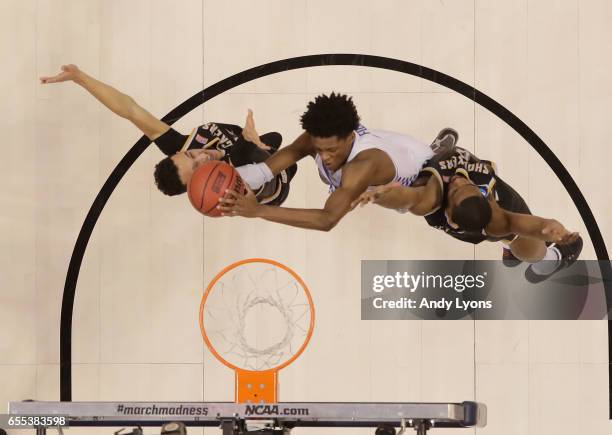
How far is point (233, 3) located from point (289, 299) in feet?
6.18

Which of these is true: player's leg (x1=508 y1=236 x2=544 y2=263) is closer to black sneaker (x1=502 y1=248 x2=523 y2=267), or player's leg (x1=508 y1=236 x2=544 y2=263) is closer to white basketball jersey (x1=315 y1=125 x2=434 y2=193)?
black sneaker (x1=502 y1=248 x2=523 y2=267)

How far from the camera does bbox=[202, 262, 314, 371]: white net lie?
462 cm

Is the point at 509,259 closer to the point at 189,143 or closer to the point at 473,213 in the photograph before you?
the point at 473,213

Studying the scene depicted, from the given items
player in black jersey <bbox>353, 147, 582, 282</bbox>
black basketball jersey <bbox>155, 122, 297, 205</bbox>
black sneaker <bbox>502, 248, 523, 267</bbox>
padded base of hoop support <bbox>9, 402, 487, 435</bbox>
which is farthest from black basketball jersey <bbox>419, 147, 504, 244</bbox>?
padded base of hoop support <bbox>9, 402, 487, 435</bbox>

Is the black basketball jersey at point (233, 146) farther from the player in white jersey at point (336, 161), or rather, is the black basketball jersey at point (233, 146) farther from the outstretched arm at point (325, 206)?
the outstretched arm at point (325, 206)

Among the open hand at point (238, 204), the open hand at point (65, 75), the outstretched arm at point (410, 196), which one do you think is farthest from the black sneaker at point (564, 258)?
the open hand at point (65, 75)

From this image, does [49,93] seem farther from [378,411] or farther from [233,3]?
[378,411]

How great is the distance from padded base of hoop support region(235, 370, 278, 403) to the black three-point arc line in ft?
5.01

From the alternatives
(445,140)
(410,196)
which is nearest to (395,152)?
(410,196)

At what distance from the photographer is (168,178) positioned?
472 centimetres

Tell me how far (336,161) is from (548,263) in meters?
1.50

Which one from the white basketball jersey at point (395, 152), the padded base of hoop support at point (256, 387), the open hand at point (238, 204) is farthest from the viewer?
the white basketball jersey at point (395, 152)

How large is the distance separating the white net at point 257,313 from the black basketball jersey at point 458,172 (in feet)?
3.11

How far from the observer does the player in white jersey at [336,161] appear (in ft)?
13.6
